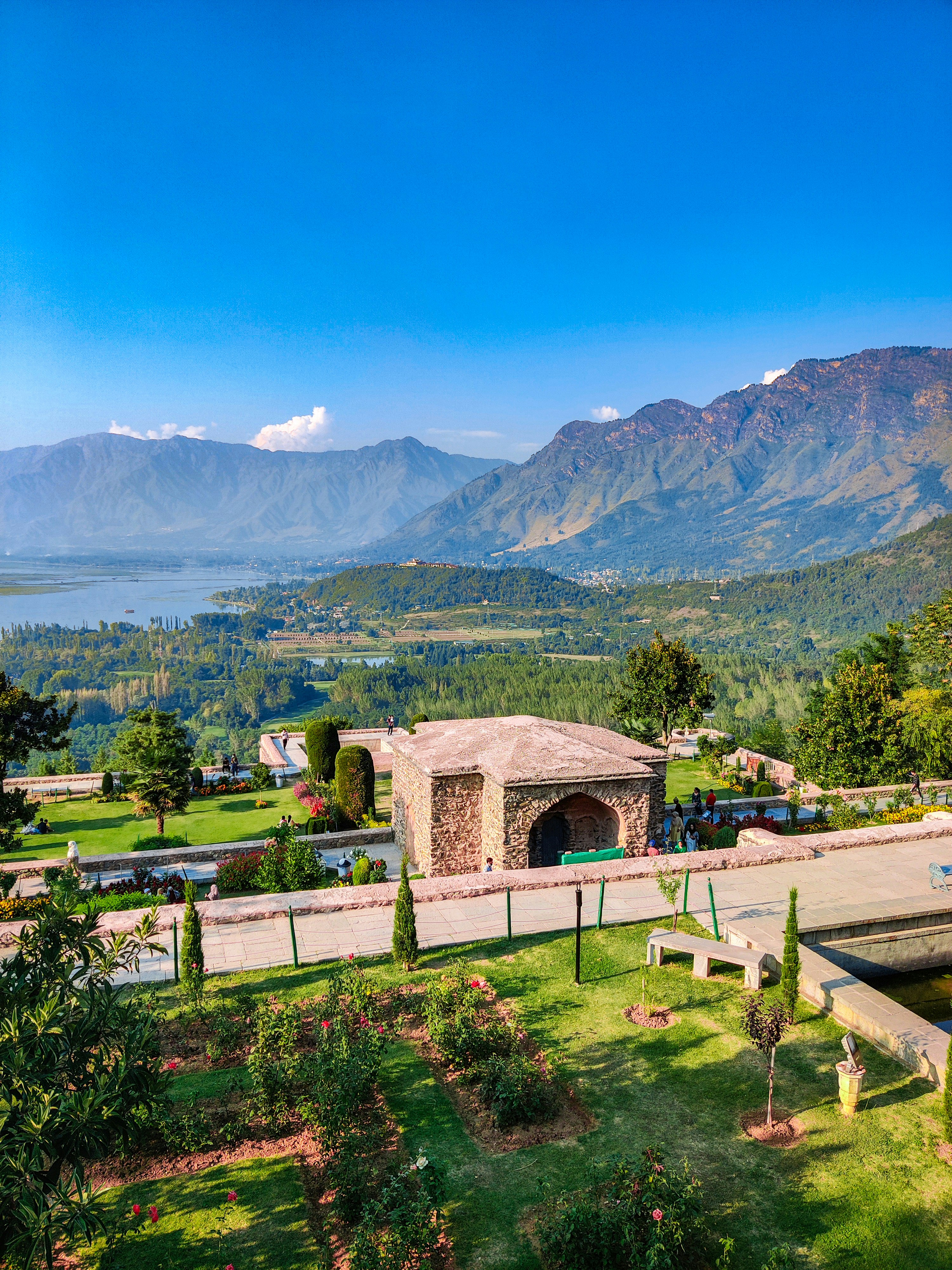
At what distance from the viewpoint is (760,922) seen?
16.7 meters

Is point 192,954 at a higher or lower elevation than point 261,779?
higher

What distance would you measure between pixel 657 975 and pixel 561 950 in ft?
6.44

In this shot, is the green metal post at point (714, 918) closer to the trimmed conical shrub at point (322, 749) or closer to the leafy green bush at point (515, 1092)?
the leafy green bush at point (515, 1092)

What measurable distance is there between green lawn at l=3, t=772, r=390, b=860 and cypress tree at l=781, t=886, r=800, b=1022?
826 inches

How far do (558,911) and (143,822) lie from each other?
65.1ft

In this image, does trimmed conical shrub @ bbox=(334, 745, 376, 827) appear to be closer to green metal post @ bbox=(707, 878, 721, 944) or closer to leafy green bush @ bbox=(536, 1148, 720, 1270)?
green metal post @ bbox=(707, 878, 721, 944)

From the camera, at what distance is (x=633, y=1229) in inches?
309

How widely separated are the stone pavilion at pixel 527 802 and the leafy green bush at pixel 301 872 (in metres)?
3.17

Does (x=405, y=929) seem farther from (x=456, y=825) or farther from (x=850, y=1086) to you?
(x=850, y=1086)

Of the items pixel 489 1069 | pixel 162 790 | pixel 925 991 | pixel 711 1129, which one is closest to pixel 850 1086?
pixel 711 1129

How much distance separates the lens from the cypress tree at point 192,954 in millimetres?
13352

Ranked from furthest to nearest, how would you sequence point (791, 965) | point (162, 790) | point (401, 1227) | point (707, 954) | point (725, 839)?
point (162, 790) → point (725, 839) → point (707, 954) → point (791, 965) → point (401, 1227)

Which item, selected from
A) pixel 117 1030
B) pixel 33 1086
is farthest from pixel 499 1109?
pixel 33 1086

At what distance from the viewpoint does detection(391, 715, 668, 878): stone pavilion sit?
20938mm
